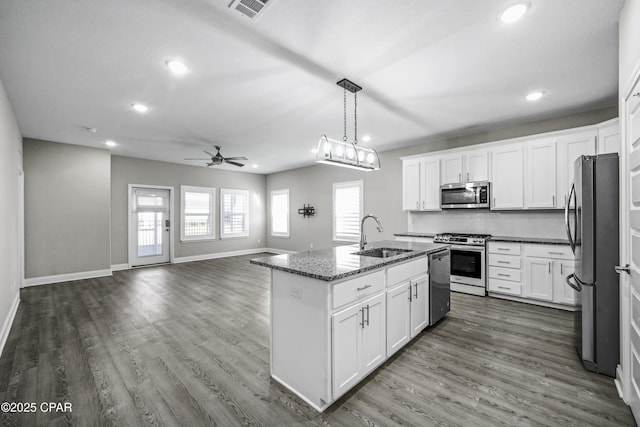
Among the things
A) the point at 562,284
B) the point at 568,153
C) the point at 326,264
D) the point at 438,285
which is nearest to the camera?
the point at 326,264

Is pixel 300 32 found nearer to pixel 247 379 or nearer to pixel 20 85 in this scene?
pixel 247 379

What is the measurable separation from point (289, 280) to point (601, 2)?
2.93 metres

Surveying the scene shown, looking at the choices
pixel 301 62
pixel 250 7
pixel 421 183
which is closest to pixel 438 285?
pixel 421 183

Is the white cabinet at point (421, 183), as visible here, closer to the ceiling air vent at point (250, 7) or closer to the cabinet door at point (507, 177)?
the cabinet door at point (507, 177)

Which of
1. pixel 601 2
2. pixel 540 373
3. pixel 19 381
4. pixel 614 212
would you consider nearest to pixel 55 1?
pixel 19 381

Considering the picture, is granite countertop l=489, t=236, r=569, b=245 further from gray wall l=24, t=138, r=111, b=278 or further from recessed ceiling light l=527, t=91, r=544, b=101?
gray wall l=24, t=138, r=111, b=278

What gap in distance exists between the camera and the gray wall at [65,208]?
527 cm

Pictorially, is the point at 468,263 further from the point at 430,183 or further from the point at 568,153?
the point at 568,153

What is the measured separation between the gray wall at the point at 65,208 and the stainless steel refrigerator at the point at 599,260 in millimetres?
7666

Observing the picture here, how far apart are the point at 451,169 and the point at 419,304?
2995 millimetres

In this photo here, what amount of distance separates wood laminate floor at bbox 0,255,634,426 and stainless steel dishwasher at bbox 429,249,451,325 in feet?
0.56

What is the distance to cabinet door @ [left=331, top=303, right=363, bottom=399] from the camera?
1.90 metres

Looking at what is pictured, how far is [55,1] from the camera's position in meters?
1.94

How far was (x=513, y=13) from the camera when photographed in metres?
2.05
